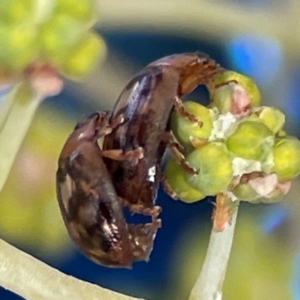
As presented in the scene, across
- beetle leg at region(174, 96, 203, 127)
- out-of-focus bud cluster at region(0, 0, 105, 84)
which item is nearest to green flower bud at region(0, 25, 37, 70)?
out-of-focus bud cluster at region(0, 0, 105, 84)

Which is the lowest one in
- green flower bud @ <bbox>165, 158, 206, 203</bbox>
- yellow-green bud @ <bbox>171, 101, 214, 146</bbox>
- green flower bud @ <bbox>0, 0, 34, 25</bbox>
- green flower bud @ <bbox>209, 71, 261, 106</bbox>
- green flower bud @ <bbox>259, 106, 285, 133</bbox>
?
green flower bud @ <bbox>165, 158, 206, 203</bbox>

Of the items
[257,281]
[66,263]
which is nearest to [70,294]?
[66,263]

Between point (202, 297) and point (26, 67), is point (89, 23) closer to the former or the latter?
point (26, 67)

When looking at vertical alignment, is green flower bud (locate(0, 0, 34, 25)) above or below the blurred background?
above

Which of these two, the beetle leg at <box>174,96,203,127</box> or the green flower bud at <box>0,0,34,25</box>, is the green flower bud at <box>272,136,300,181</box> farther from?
the green flower bud at <box>0,0,34,25</box>

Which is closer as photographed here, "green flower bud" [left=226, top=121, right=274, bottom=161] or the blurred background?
"green flower bud" [left=226, top=121, right=274, bottom=161]

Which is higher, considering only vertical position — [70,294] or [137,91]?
[137,91]
